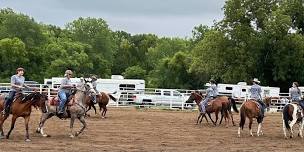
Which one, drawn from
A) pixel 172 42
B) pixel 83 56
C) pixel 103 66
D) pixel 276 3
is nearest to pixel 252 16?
pixel 276 3

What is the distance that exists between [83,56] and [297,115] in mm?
69442

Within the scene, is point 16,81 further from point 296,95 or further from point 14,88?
point 296,95

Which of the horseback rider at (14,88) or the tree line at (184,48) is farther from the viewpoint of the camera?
the tree line at (184,48)

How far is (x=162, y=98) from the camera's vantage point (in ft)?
144

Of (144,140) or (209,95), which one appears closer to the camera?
(144,140)

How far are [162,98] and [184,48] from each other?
69.1 metres

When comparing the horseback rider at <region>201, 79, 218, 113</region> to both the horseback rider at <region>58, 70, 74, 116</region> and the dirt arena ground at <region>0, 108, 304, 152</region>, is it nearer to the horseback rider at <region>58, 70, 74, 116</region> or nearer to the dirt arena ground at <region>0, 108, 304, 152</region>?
the dirt arena ground at <region>0, 108, 304, 152</region>

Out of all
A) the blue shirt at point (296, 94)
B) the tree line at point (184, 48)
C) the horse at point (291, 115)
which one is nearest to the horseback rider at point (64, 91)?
the horse at point (291, 115)

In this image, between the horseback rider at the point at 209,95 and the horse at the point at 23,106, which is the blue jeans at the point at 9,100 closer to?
the horse at the point at 23,106

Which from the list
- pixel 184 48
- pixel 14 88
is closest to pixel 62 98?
pixel 14 88

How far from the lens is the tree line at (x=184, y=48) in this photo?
59.1 metres

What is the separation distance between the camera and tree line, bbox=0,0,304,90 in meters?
59.1

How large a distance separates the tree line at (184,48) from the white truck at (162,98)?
17.2 m

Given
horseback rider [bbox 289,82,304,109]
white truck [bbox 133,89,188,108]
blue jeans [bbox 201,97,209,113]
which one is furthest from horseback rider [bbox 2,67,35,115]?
white truck [bbox 133,89,188,108]
